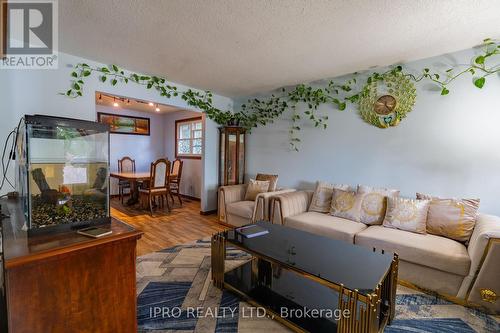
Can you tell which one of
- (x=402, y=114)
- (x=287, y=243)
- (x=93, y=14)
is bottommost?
(x=287, y=243)

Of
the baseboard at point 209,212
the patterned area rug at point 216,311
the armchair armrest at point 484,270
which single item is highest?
the armchair armrest at point 484,270

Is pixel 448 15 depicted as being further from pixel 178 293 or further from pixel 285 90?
pixel 178 293

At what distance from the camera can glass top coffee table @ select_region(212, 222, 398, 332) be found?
1.27 m

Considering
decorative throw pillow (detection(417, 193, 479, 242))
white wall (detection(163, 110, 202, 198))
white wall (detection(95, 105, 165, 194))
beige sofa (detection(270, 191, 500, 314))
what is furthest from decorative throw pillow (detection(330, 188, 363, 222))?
white wall (detection(95, 105, 165, 194))

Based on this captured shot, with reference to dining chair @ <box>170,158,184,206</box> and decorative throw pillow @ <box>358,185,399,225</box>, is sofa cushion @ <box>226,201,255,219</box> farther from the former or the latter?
dining chair @ <box>170,158,184,206</box>

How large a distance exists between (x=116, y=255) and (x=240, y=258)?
162 cm

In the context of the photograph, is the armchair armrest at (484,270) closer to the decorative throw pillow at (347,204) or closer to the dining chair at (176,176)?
the decorative throw pillow at (347,204)

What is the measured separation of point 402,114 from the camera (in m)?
2.68

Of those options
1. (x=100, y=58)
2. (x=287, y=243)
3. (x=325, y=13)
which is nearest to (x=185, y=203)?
(x=100, y=58)

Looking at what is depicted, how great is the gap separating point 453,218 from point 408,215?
0.35 m

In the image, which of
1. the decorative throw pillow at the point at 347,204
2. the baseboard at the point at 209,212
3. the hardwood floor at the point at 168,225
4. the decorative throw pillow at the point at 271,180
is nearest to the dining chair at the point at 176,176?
the hardwood floor at the point at 168,225

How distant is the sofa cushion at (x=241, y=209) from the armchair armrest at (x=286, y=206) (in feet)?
1.50

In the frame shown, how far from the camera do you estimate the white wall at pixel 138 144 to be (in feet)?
17.7

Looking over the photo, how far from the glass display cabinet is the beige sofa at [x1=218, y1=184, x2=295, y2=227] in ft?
1.41
